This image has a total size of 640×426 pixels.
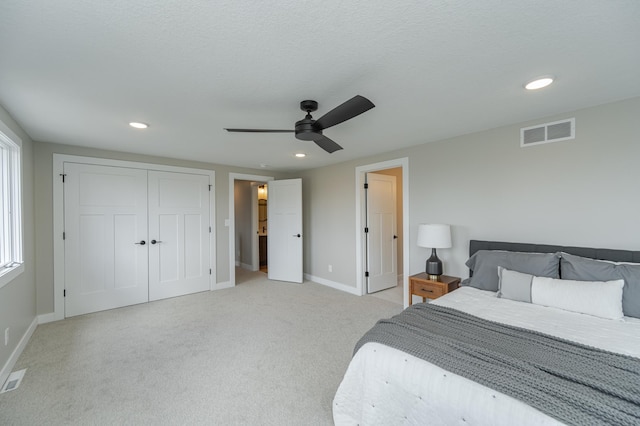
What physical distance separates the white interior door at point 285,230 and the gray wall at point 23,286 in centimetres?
336

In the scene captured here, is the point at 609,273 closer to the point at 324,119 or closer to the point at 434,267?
the point at 434,267

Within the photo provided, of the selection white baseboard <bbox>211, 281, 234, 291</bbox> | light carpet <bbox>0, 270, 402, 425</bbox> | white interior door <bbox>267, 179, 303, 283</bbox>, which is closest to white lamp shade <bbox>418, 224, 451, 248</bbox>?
light carpet <bbox>0, 270, 402, 425</bbox>

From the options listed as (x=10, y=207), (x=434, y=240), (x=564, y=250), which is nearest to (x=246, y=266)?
(x=10, y=207)

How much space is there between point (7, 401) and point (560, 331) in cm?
382

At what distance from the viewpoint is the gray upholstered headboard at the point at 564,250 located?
2.20m

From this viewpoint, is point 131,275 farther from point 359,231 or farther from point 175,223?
point 359,231

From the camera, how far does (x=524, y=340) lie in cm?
155

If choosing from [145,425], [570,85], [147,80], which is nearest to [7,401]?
[145,425]

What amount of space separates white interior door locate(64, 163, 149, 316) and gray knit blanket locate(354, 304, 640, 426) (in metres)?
3.84

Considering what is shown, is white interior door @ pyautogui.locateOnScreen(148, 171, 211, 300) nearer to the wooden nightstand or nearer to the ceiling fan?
the ceiling fan

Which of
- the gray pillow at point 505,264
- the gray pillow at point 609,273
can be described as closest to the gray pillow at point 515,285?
the gray pillow at point 505,264

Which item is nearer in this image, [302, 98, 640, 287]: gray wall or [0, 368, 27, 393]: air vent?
[0, 368, 27, 393]: air vent

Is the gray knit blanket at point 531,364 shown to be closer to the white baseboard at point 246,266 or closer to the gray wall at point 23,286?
the gray wall at point 23,286

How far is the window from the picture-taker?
2.56 meters
